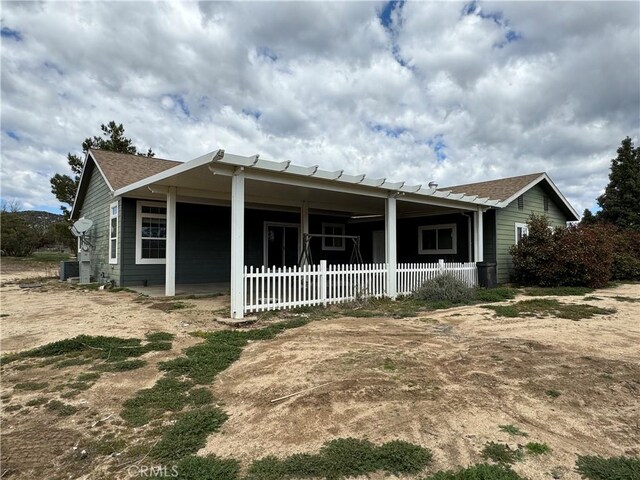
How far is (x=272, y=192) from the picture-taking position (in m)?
10.4

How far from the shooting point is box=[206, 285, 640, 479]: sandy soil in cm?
255

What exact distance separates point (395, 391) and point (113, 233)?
1168 centimetres

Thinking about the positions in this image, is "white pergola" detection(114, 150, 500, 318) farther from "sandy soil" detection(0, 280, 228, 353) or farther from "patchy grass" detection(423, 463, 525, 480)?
"patchy grass" detection(423, 463, 525, 480)

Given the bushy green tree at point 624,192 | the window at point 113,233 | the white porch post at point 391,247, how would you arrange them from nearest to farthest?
1. the white porch post at point 391,247
2. the window at point 113,233
3. the bushy green tree at point 624,192

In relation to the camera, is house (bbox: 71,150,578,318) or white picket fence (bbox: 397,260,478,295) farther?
white picket fence (bbox: 397,260,478,295)

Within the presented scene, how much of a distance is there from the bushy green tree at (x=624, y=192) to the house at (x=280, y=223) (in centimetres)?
787

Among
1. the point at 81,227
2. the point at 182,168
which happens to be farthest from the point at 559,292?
the point at 81,227

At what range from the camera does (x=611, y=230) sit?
50.2ft

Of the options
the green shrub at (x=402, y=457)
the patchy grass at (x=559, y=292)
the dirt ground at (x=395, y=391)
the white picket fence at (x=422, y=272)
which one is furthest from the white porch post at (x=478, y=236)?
the green shrub at (x=402, y=457)

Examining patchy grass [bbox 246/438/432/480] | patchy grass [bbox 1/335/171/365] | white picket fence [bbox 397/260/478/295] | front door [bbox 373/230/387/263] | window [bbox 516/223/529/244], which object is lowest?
patchy grass [bbox 246/438/432/480]

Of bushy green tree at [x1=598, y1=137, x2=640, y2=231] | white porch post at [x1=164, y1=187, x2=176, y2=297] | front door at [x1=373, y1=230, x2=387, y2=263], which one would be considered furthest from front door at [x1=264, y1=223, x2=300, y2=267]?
bushy green tree at [x1=598, y1=137, x2=640, y2=231]

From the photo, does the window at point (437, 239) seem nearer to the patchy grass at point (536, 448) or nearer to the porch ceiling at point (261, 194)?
the porch ceiling at point (261, 194)

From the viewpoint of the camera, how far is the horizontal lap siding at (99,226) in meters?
12.8

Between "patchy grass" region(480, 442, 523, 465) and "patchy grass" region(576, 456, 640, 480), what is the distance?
0.32 metres
